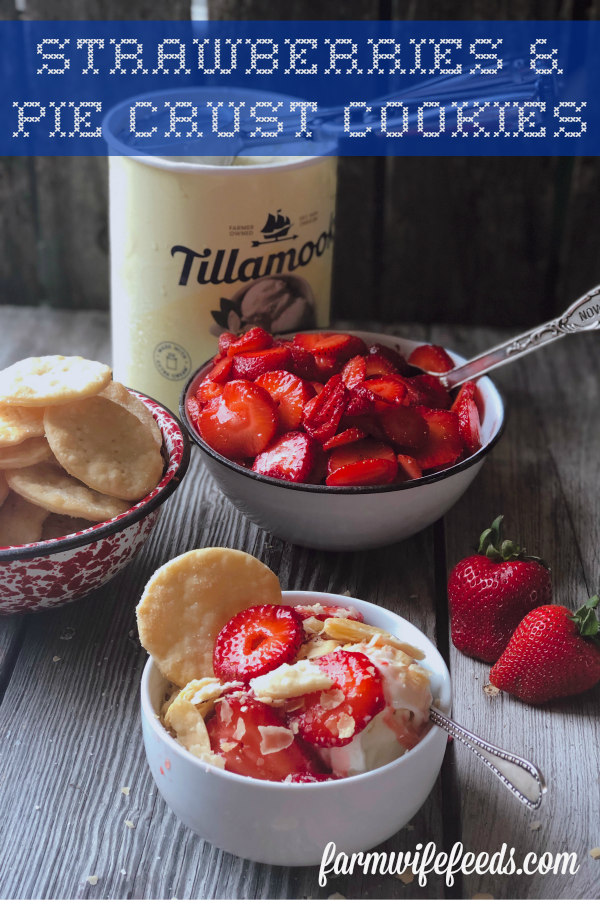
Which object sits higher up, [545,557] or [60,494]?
[60,494]

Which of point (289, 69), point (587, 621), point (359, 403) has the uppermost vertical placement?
point (289, 69)

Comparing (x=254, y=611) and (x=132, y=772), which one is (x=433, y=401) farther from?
(x=132, y=772)

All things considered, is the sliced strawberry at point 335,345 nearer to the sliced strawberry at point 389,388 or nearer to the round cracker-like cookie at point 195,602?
the sliced strawberry at point 389,388

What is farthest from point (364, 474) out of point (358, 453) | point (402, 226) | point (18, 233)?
point (18, 233)

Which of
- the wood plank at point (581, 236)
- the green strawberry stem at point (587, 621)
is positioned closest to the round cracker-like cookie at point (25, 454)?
the green strawberry stem at point (587, 621)

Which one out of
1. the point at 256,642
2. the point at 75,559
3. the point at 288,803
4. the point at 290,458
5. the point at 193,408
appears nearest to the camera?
the point at 288,803

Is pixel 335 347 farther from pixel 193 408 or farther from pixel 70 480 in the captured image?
pixel 70 480
